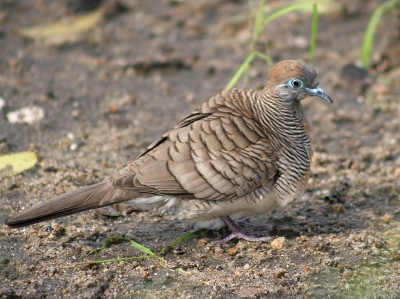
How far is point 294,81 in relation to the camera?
3.95 metres

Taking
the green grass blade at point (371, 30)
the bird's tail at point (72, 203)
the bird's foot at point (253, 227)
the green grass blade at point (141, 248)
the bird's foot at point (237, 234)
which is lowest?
the bird's foot at point (253, 227)

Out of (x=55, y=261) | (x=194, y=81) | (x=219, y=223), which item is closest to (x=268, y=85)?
(x=219, y=223)

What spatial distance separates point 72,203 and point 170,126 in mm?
2085

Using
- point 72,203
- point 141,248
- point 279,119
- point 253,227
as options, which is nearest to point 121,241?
point 141,248

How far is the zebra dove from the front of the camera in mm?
3729

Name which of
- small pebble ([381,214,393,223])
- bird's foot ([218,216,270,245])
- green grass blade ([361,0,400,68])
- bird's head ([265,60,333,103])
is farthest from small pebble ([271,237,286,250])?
green grass blade ([361,0,400,68])

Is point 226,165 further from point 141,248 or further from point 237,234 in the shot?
point 141,248

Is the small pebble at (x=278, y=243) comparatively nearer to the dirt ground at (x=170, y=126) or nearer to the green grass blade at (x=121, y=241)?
Answer: the dirt ground at (x=170, y=126)

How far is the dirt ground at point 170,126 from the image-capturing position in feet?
11.6

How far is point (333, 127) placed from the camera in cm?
559

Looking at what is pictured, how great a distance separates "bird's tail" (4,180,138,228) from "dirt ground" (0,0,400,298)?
30 cm

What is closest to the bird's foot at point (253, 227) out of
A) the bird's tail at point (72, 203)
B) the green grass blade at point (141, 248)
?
the green grass blade at point (141, 248)

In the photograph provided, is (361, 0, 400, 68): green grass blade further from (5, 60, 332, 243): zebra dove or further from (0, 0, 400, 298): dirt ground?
(5, 60, 332, 243): zebra dove

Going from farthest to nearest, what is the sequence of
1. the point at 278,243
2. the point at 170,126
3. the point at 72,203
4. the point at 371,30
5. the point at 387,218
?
1. the point at 371,30
2. the point at 170,126
3. the point at 387,218
4. the point at 278,243
5. the point at 72,203
